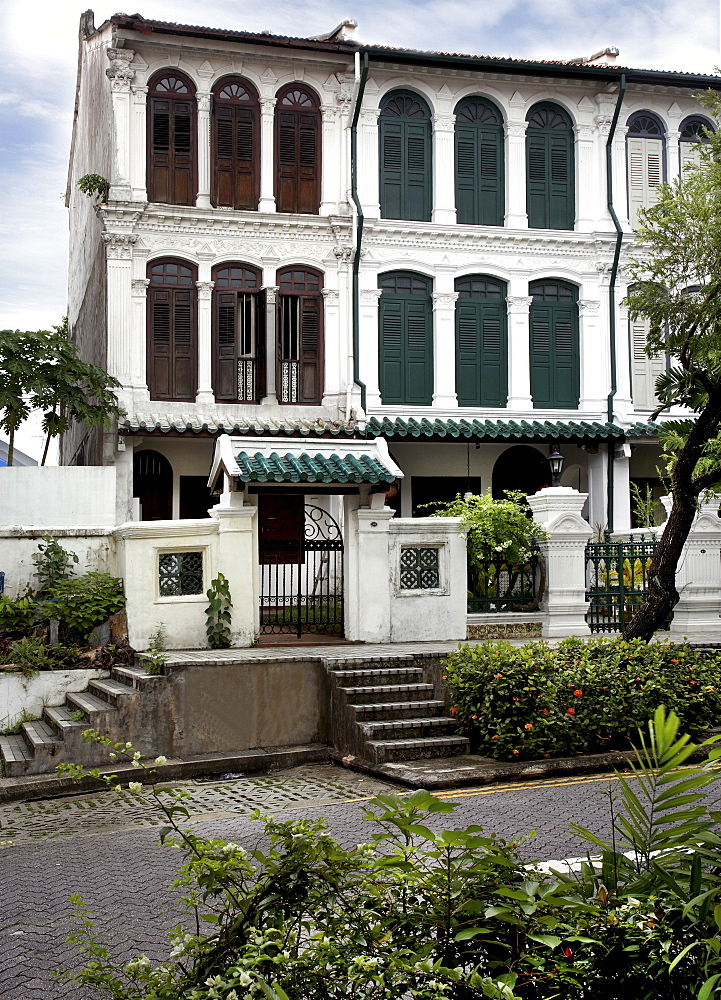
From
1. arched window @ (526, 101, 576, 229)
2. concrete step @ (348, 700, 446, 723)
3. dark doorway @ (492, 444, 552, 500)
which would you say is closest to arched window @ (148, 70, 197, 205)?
arched window @ (526, 101, 576, 229)

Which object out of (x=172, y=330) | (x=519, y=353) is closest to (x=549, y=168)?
(x=519, y=353)

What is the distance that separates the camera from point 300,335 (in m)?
21.4

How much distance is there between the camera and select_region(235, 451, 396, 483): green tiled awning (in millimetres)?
12883

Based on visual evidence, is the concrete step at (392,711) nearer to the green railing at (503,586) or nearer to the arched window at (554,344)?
the green railing at (503,586)

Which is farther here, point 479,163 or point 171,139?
point 479,163

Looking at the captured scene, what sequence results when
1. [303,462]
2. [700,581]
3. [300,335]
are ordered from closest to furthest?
[303,462] < [700,581] < [300,335]

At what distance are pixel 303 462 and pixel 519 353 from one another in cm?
1030

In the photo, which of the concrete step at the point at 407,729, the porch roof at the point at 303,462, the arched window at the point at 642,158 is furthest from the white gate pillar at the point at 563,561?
the arched window at the point at 642,158

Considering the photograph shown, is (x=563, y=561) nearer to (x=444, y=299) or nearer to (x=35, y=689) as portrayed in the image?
(x=35, y=689)

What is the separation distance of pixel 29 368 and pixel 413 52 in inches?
400

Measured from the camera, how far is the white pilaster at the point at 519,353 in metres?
22.3

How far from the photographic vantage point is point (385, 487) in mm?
13461

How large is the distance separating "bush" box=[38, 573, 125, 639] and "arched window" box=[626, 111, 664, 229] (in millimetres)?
15463

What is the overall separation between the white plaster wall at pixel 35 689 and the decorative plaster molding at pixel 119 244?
34.7 feet
